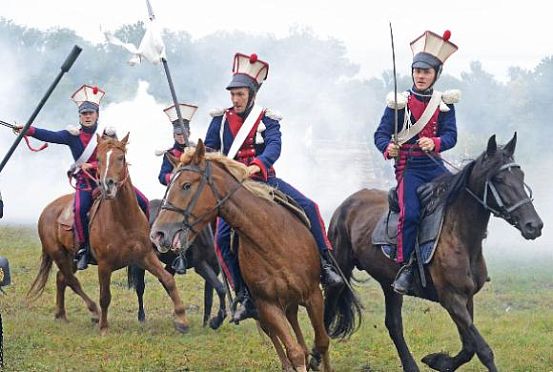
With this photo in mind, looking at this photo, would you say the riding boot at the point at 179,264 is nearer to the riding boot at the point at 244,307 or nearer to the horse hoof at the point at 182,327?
the horse hoof at the point at 182,327

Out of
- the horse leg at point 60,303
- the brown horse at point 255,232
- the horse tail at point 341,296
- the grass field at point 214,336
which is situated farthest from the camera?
the horse leg at point 60,303

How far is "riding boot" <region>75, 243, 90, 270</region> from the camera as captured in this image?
13.9 m

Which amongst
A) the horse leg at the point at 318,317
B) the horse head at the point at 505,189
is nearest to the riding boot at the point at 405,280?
the horse leg at the point at 318,317

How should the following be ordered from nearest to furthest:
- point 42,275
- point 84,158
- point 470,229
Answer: point 470,229, point 84,158, point 42,275

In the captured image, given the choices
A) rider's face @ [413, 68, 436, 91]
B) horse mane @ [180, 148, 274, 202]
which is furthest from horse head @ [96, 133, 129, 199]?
rider's face @ [413, 68, 436, 91]

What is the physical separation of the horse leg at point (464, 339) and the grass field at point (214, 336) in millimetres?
1124

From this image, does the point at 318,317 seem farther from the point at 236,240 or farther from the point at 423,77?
the point at 423,77

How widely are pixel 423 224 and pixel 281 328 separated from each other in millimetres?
1900

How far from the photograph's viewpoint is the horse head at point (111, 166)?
1234 centimetres

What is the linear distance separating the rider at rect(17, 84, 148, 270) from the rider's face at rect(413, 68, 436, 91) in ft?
17.4

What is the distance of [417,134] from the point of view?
9953mm

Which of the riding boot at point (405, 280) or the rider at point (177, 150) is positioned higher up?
the rider at point (177, 150)

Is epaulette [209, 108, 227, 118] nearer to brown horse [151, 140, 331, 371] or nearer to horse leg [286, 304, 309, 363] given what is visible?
brown horse [151, 140, 331, 371]

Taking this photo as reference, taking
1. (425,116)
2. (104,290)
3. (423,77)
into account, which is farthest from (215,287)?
(423,77)
